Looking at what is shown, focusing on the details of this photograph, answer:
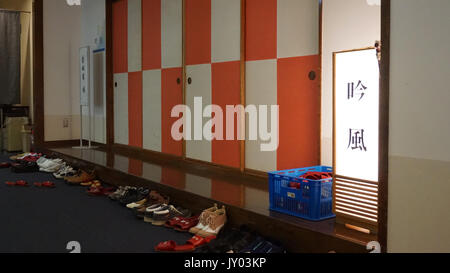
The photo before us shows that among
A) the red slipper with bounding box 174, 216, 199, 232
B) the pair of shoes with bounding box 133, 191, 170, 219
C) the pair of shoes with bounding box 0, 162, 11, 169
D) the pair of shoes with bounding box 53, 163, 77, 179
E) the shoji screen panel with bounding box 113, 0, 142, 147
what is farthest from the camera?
the pair of shoes with bounding box 0, 162, 11, 169

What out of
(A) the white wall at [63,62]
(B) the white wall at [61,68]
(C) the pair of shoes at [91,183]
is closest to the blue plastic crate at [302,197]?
(C) the pair of shoes at [91,183]

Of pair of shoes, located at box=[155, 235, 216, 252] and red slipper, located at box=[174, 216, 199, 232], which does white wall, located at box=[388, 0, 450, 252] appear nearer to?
pair of shoes, located at box=[155, 235, 216, 252]

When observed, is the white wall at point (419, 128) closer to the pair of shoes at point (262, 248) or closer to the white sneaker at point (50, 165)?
the pair of shoes at point (262, 248)

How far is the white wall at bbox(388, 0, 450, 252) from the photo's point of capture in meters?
1.80

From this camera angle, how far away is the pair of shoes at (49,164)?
220 inches

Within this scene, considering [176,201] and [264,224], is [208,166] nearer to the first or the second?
[176,201]

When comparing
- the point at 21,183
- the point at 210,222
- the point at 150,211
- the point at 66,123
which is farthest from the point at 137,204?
the point at 66,123

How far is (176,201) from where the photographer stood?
3.59 metres

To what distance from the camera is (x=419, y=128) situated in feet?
6.16

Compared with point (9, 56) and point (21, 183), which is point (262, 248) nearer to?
point (21, 183)

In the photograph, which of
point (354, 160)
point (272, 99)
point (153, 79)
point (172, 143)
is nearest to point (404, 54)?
point (354, 160)

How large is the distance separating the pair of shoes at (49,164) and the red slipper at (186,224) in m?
3.00

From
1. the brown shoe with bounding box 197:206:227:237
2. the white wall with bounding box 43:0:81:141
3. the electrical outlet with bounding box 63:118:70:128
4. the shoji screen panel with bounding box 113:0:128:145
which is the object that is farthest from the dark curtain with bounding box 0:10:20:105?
the brown shoe with bounding box 197:206:227:237
